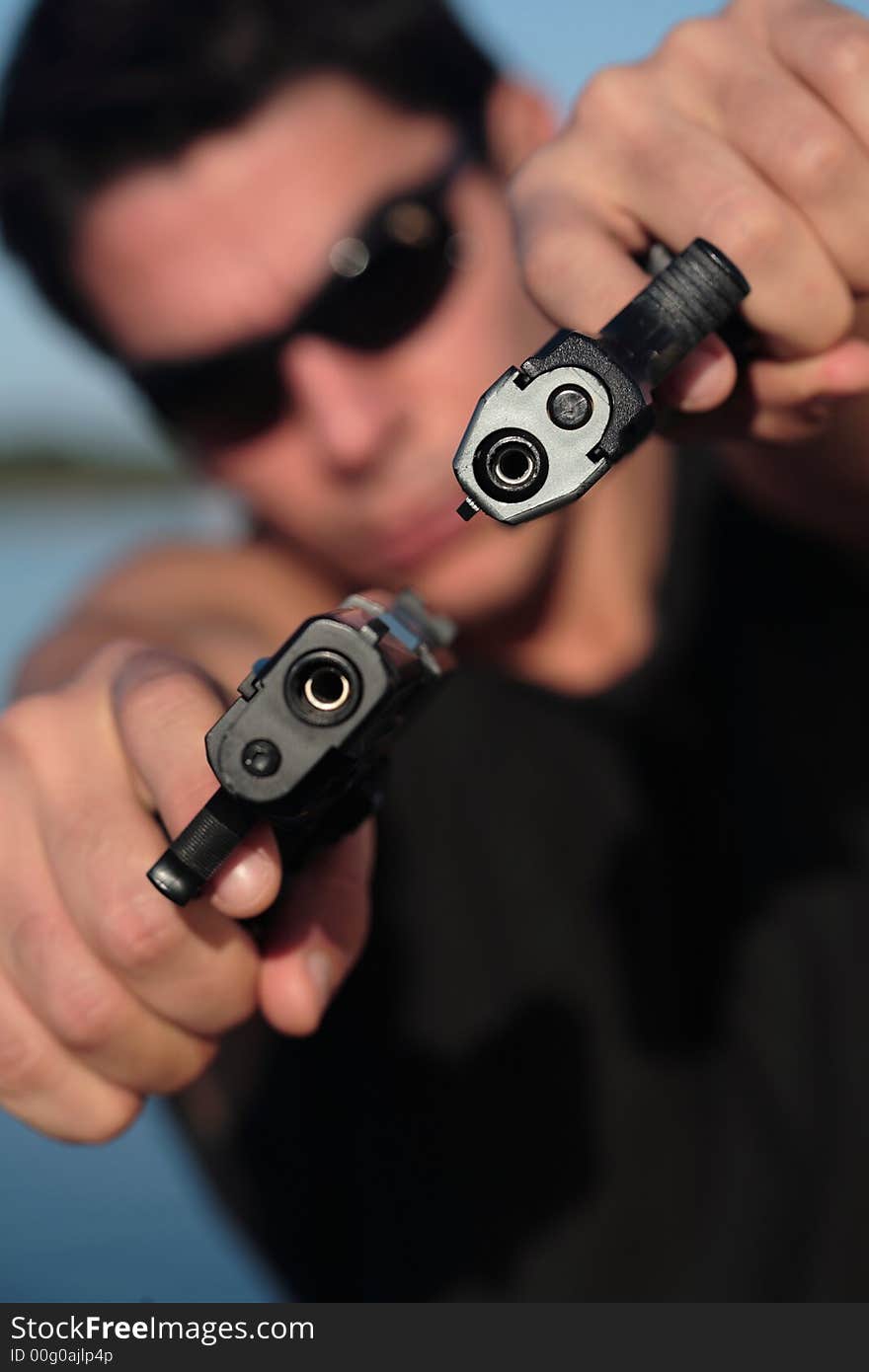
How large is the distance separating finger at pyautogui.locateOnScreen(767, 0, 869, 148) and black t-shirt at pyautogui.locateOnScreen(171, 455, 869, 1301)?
→ 131cm

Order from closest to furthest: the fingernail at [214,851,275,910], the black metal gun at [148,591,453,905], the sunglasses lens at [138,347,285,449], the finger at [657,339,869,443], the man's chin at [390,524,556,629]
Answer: the black metal gun at [148,591,453,905], the fingernail at [214,851,275,910], the finger at [657,339,869,443], the sunglasses lens at [138,347,285,449], the man's chin at [390,524,556,629]

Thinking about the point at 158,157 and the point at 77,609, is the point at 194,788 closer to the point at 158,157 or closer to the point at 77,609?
the point at 158,157

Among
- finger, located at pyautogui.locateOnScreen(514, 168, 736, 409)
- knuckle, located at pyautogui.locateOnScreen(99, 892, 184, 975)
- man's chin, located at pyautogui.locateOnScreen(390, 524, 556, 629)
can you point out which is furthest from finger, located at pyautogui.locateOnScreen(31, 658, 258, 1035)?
man's chin, located at pyautogui.locateOnScreen(390, 524, 556, 629)

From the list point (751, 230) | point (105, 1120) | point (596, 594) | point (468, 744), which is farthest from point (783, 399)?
point (596, 594)

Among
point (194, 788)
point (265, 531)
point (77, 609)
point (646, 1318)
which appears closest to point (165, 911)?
point (194, 788)

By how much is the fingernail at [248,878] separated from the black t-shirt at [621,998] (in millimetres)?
1454

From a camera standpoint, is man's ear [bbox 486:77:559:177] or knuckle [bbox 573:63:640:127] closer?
knuckle [bbox 573:63:640:127]

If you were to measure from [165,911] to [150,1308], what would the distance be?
90cm

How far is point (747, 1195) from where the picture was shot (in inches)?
83.2

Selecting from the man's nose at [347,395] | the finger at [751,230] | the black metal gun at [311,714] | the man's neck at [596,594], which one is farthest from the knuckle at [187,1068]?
the man's neck at [596,594]

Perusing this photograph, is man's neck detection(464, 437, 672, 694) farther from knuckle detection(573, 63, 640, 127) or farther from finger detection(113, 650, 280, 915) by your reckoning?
finger detection(113, 650, 280, 915)

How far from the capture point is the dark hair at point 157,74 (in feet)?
7.61

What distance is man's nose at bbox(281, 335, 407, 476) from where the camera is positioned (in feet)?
7.29

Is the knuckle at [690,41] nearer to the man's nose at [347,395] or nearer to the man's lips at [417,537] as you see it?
the man's nose at [347,395]
